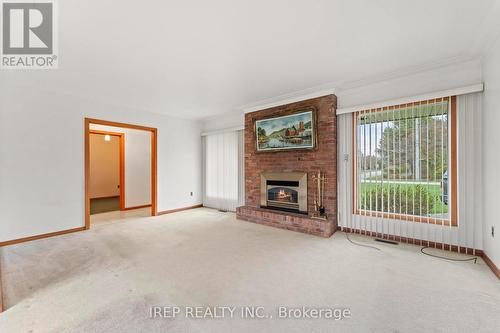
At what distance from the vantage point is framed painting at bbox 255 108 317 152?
405 cm

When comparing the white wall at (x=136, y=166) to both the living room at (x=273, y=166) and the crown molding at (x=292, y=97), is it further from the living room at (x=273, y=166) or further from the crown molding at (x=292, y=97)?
the crown molding at (x=292, y=97)

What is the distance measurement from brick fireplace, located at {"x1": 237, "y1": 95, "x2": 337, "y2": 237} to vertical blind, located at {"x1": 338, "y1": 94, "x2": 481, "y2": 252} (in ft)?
0.71

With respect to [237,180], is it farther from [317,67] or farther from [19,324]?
[19,324]

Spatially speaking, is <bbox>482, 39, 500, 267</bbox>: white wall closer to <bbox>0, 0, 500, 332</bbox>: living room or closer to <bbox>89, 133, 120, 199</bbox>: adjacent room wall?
<bbox>0, 0, 500, 332</bbox>: living room

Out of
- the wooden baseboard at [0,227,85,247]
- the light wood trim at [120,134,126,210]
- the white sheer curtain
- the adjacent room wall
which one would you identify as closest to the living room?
the wooden baseboard at [0,227,85,247]

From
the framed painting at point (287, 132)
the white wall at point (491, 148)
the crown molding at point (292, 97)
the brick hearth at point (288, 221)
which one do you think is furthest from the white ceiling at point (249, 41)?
the brick hearth at point (288, 221)

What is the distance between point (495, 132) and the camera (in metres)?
2.39

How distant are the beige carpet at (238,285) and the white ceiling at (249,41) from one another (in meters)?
2.55

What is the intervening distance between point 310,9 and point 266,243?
294cm

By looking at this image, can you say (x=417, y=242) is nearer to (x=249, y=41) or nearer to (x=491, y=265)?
(x=491, y=265)

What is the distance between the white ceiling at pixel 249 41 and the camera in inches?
76.3

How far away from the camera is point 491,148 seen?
249 cm

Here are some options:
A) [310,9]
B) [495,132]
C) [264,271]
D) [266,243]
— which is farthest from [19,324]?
[495,132]

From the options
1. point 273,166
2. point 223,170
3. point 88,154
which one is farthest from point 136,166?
point 273,166
